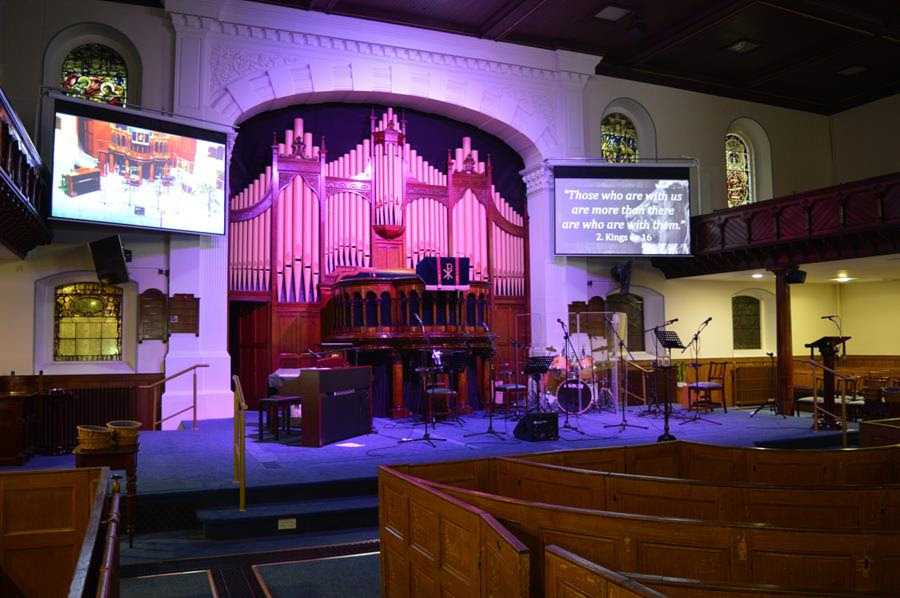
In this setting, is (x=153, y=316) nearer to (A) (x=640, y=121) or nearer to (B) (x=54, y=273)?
(B) (x=54, y=273)

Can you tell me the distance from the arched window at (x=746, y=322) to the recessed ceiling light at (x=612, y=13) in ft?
20.9

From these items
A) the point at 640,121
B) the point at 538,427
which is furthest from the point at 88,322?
the point at 640,121

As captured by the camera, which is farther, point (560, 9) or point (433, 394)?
point (560, 9)

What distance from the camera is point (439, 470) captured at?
4297mm

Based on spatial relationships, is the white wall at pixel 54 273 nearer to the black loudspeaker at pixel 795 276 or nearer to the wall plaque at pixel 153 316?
the wall plaque at pixel 153 316

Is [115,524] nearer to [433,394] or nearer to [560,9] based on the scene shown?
[433,394]

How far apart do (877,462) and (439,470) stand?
306 centimetres

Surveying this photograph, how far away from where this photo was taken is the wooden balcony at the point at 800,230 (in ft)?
33.0

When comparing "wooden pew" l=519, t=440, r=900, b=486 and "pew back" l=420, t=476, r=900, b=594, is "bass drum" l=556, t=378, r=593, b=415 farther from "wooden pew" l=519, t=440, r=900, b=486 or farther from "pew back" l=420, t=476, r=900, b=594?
"pew back" l=420, t=476, r=900, b=594

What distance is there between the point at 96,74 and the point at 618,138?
30.4ft

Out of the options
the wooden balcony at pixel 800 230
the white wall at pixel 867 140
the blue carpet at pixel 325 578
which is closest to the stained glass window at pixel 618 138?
the wooden balcony at pixel 800 230

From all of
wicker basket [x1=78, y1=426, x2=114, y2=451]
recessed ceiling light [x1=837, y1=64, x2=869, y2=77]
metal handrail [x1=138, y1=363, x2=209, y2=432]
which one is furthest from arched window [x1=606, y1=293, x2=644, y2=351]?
wicker basket [x1=78, y1=426, x2=114, y2=451]

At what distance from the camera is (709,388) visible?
441 inches

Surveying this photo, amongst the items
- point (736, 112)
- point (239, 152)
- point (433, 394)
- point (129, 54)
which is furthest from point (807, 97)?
point (129, 54)
